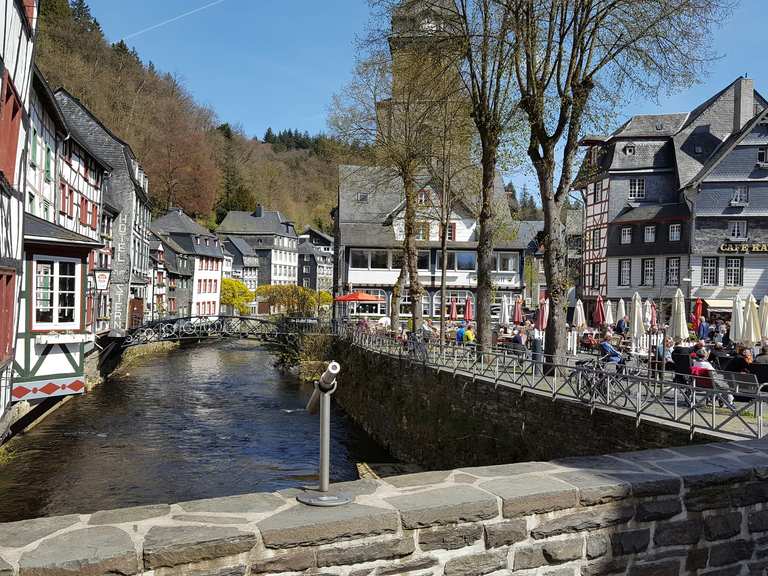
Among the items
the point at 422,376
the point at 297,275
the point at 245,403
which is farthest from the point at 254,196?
the point at 422,376

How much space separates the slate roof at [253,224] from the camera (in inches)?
3669

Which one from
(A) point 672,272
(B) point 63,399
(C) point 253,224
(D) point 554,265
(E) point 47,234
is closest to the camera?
(D) point 554,265

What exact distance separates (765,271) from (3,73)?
3702 cm

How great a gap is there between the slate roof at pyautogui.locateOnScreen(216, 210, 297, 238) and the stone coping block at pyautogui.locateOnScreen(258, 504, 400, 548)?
295 feet

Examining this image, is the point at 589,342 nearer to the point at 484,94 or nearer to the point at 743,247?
the point at 484,94

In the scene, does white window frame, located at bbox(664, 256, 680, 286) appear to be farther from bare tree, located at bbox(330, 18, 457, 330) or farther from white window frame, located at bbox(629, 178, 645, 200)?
bare tree, located at bbox(330, 18, 457, 330)

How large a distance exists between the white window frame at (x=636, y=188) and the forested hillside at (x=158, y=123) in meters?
18.1

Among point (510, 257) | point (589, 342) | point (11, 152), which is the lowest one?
point (589, 342)

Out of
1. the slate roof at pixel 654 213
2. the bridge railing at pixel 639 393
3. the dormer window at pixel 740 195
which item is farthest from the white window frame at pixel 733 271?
the bridge railing at pixel 639 393

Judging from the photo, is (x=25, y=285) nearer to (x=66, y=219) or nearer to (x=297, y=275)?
(x=66, y=219)

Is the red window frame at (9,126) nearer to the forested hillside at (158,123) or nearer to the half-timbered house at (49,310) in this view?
the half-timbered house at (49,310)

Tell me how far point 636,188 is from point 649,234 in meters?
3.37

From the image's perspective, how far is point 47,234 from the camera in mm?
16969

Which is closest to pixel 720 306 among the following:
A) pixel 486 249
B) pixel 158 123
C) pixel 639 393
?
pixel 486 249
